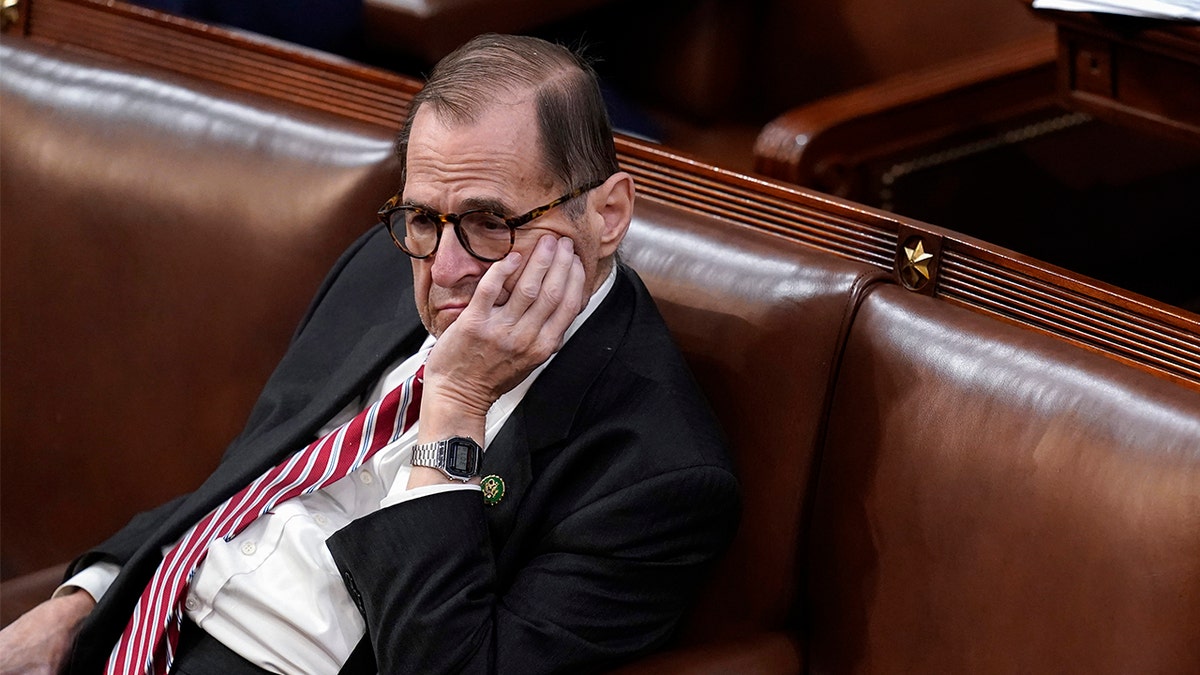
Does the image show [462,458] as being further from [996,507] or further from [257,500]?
[996,507]

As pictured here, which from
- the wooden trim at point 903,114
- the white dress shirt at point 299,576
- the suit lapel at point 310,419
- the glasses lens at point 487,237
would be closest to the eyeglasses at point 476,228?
the glasses lens at point 487,237

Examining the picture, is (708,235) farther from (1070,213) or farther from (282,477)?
(1070,213)

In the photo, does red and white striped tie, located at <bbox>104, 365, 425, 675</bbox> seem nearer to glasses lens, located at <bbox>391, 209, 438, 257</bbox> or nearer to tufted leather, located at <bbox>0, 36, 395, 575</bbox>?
glasses lens, located at <bbox>391, 209, 438, 257</bbox>

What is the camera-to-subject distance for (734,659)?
1.50m

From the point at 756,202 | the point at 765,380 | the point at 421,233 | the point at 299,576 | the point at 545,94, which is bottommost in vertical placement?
the point at 299,576

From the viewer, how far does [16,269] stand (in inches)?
86.4

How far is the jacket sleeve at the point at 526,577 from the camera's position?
4.55ft

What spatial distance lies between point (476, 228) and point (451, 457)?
239 mm

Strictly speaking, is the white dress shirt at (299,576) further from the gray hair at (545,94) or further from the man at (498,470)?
the gray hair at (545,94)

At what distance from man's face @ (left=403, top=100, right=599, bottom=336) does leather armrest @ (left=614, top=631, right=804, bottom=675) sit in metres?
Result: 0.41

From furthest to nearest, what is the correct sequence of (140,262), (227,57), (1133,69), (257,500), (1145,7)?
(227,57)
(140,262)
(1133,69)
(1145,7)
(257,500)

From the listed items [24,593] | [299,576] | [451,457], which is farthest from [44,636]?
[451,457]

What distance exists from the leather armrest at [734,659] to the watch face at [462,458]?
0.26 m

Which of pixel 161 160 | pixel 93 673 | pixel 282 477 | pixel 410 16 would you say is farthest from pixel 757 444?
pixel 410 16
